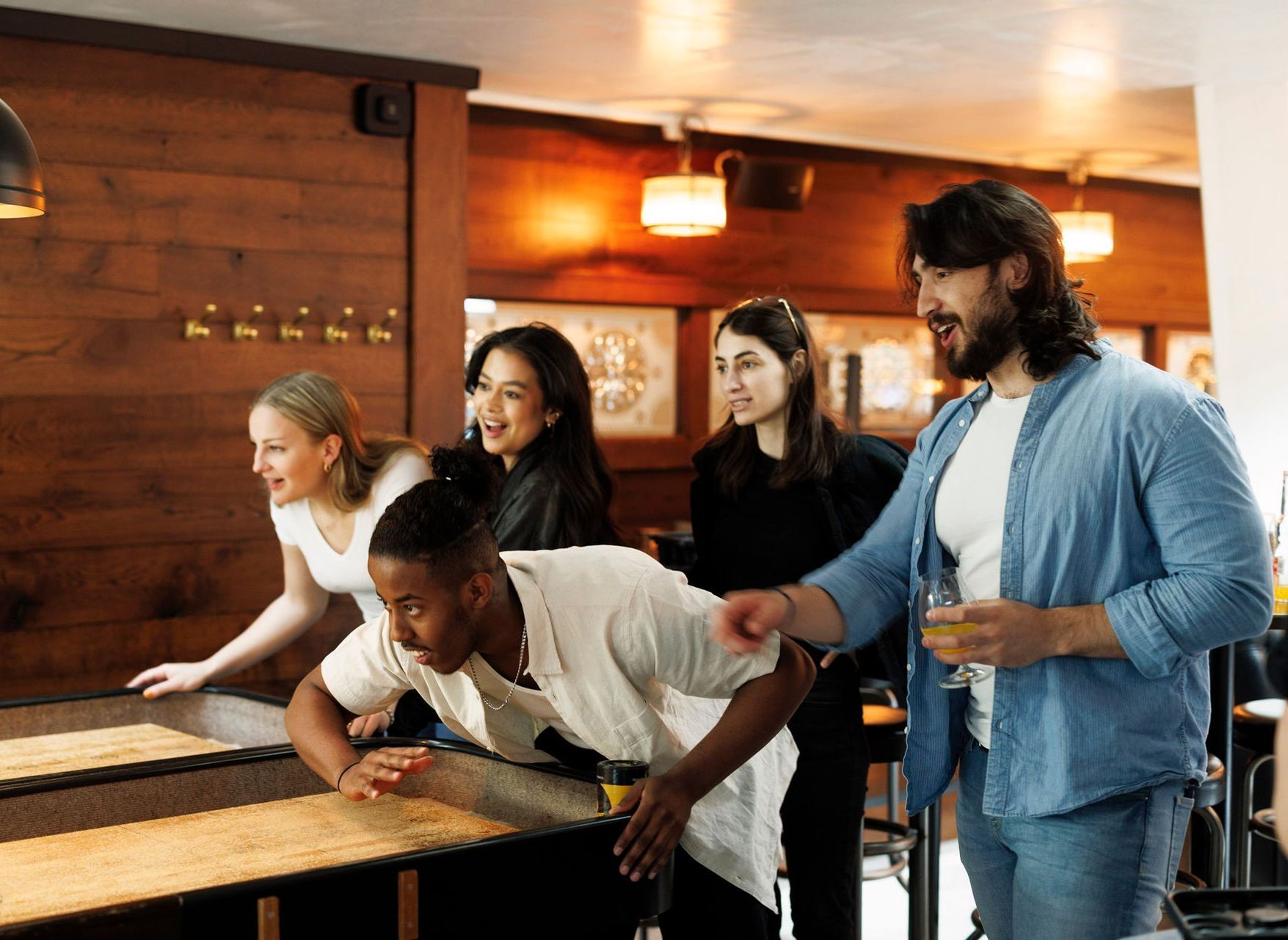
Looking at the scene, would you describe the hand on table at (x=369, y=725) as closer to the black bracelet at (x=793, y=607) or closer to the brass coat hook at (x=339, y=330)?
the black bracelet at (x=793, y=607)

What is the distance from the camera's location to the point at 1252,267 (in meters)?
5.17

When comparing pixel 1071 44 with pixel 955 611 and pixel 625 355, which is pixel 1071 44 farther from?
pixel 955 611

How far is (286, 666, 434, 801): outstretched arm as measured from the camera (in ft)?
6.77

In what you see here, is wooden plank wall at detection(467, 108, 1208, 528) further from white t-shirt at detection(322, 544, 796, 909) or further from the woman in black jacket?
white t-shirt at detection(322, 544, 796, 909)

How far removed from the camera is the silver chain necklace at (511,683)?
2.10 metres

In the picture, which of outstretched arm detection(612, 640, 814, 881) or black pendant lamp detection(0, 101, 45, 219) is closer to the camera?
outstretched arm detection(612, 640, 814, 881)

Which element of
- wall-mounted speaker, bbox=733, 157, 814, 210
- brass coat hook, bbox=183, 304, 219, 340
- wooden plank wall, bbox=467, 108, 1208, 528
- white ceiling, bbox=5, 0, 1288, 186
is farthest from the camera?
wall-mounted speaker, bbox=733, 157, 814, 210

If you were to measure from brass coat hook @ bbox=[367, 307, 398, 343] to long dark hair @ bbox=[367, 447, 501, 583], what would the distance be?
300cm

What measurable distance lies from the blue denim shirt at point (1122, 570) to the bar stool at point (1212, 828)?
1227 mm

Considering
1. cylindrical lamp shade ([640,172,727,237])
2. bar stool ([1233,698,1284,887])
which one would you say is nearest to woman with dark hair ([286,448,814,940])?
bar stool ([1233,698,1284,887])

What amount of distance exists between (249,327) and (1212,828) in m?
3.35

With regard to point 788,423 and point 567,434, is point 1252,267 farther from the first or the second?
point 567,434

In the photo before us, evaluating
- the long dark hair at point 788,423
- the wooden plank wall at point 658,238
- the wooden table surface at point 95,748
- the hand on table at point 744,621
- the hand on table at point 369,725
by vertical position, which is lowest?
the wooden table surface at point 95,748

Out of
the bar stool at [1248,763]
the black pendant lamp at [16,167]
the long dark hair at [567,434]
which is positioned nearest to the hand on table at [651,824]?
the long dark hair at [567,434]
